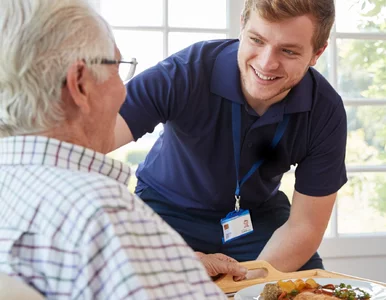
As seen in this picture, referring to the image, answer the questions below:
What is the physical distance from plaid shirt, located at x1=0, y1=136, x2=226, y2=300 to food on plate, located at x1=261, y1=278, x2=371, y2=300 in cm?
59

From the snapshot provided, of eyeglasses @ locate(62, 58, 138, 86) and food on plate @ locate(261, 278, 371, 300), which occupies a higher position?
eyeglasses @ locate(62, 58, 138, 86)

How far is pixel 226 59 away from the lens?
2443 millimetres

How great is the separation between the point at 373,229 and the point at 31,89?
3076 millimetres

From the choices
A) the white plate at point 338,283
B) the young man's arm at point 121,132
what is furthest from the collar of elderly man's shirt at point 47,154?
the young man's arm at point 121,132

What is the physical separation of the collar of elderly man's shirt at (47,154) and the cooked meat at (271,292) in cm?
71

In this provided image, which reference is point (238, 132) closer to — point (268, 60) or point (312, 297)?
point (268, 60)

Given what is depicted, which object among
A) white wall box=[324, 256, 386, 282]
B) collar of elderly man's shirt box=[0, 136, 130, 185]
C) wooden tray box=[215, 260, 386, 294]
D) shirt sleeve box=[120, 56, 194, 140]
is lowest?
white wall box=[324, 256, 386, 282]

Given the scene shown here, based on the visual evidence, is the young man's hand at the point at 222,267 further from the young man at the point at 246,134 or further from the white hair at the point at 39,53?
the white hair at the point at 39,53

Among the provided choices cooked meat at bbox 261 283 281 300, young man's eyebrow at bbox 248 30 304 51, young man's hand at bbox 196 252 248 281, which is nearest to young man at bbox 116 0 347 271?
young man's eyebrow at bbox 248 30 304 51

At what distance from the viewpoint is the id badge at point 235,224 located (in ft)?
8.05

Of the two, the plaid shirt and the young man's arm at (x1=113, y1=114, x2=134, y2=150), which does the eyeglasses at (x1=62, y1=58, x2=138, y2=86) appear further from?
the young man's arm at (x1=113, y1=114, x2=134, y2=150)

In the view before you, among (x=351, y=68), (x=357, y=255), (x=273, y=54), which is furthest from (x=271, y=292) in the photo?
(x=351, y=68)

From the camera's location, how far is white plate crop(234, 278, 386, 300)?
1781 mm

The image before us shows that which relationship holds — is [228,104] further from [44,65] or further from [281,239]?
[44,65]
